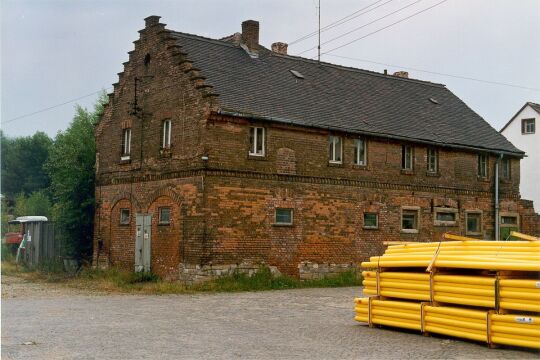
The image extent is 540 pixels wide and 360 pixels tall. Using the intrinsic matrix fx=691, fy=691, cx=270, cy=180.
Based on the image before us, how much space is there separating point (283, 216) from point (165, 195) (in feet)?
13.7

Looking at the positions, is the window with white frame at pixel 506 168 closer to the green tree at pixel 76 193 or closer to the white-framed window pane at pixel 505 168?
the white-framed window pane at pixel 505 168

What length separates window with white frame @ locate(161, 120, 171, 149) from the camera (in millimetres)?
24484

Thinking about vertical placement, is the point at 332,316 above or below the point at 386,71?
below

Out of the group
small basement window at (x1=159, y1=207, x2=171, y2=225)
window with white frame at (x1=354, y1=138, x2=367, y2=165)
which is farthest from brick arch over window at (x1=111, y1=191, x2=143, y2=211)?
window with white frame at (x1=354, y1=138, x2=367, y2=165)

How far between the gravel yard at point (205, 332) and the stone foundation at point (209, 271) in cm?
225

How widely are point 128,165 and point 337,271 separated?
350 inches

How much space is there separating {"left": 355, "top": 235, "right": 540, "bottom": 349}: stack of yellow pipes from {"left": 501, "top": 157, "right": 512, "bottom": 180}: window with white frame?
19.3 metres

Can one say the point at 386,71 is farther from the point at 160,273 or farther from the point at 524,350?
the point at 524,350

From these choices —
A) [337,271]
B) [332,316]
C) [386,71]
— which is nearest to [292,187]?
[337,271]

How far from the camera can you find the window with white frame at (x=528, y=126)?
158 feet

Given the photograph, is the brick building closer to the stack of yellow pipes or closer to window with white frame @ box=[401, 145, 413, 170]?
window with white frame @ box=[401, 145, 413, 170]

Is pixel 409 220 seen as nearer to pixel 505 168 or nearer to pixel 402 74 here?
pixel 505 168

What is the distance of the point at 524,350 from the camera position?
11.2 meters

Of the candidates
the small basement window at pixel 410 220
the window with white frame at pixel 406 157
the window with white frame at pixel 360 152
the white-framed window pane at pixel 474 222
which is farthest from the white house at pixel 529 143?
the window with white frame at pixel 360 152
